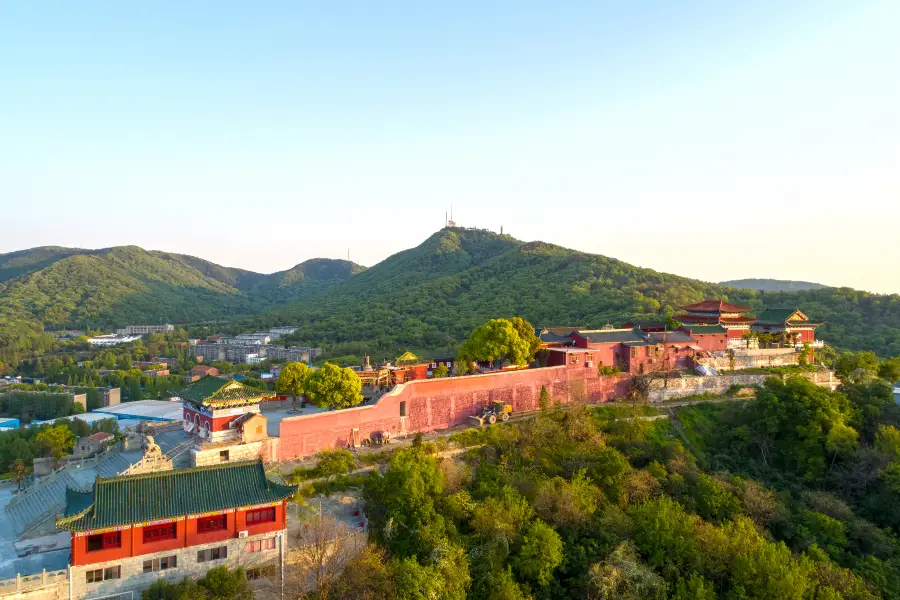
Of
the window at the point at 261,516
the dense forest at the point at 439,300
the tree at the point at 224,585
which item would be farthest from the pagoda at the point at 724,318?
the tree at the point at 224,585

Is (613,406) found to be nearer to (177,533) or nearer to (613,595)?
(613,595)

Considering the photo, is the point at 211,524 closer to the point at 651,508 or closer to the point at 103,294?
the point at 651,508

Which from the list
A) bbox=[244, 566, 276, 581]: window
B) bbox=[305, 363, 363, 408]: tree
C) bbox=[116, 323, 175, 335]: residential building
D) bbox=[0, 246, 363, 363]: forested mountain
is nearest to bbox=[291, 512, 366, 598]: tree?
bbox=[244, 566, 276, 581]: window

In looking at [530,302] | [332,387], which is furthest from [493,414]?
[530,302]

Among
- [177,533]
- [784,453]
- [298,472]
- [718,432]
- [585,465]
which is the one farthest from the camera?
[718,432]

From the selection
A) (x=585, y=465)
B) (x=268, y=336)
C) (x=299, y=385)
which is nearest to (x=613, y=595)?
(x=585, y=465)

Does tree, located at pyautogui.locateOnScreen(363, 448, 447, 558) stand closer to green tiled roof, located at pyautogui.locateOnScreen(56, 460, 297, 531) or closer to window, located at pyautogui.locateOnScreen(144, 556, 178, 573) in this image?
green tiled roof, located at pyautogui.locateOnScreen(56, 460, 297, 531)
